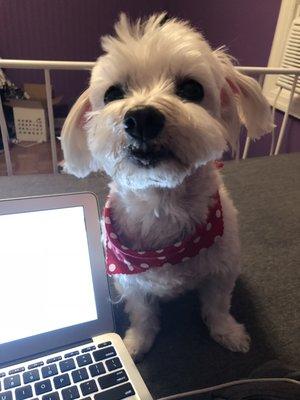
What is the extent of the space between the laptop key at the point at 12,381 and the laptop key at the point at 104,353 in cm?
11

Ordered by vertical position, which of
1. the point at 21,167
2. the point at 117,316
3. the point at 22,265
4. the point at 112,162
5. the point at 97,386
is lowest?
the point at 21,167

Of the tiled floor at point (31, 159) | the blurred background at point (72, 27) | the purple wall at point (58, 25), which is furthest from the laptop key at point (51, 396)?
the purple wall at point (58, 25)

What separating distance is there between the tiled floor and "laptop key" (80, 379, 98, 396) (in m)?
2.23

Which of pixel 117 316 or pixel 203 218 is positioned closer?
pixel 203 218

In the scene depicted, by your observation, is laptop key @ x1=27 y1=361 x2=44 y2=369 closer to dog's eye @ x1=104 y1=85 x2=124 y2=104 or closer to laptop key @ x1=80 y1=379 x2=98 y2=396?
laptop key @ x1=80 y1=379 x2=98 y2=396

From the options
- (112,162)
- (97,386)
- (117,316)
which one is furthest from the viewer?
(117,316)

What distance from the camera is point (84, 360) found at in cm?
54

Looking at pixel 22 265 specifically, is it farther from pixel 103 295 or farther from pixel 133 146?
pixel 133 146

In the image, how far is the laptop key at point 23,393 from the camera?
19.4 inches

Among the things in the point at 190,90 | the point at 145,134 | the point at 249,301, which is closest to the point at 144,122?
the point at 145,134

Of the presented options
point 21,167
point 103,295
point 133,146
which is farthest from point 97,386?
point 21,167

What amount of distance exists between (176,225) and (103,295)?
203 millimetres

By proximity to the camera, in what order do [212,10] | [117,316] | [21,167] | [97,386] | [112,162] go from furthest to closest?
[21,167] < [212,10] < [117,316] < [112,162] < [97,386]

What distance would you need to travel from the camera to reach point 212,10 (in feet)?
8.01
